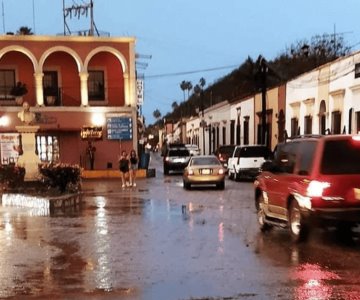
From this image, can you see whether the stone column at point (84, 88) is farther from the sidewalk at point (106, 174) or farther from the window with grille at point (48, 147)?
the sidewalk at point (106, 174)

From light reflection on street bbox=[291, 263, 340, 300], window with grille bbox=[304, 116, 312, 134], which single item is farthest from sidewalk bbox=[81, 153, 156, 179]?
light reflection on street bbox=[291, 263, 340, 300]

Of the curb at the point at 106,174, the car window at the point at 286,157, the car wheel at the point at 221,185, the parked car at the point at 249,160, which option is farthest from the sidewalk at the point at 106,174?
the car window at the point at 286,157

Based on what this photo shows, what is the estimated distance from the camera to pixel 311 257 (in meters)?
9.04

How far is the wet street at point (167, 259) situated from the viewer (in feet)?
23.3

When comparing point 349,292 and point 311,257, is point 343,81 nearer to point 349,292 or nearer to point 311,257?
point 311,257

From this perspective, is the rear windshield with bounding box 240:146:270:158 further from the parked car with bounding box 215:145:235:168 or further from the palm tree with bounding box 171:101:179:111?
the palm tree with bounding box 171:101:179:111

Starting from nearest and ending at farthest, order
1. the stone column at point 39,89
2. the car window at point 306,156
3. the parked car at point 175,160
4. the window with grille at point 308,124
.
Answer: the car window at point 306,156 → the window with grille at point 308,124 → the stone column at point 39,89 → the parked car at point 175,160

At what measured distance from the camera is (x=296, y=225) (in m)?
10.5

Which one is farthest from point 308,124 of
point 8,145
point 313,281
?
point 313,281

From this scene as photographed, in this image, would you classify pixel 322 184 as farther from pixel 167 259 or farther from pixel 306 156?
pixel 167 259

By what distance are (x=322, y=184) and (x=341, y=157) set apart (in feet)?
2.00

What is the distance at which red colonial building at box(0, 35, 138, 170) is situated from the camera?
34188mm

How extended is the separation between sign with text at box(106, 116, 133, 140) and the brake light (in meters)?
25.3

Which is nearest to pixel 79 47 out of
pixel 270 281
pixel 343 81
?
pixel 343 81
